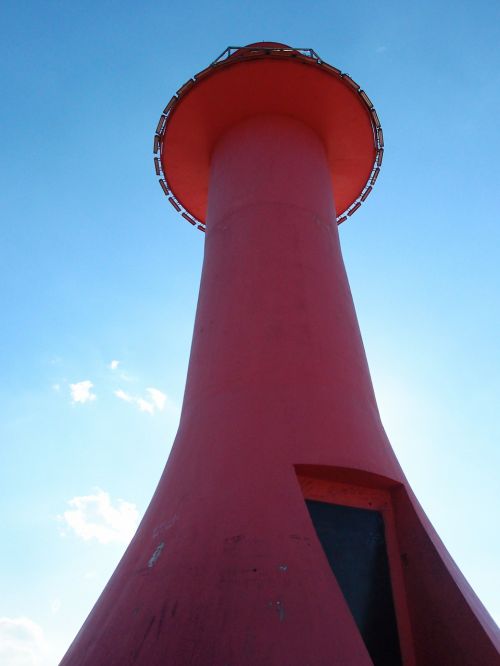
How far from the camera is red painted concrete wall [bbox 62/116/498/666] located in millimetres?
3338

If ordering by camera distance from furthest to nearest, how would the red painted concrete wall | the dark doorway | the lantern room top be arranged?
the lantern room top, the dark doorway, the red painted concrete wall

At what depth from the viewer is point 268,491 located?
404 cm

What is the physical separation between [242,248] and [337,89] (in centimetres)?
352

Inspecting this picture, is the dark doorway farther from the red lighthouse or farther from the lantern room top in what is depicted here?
the lantern room top

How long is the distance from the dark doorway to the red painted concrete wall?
0.15 metres

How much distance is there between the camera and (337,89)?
798 cm

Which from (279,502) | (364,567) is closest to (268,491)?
(279,502)

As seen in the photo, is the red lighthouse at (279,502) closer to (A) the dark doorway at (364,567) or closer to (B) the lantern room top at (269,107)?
(A) the dark doorway at (364,567)

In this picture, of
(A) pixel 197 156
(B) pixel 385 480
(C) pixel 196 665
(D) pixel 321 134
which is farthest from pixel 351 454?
(A) pixel 197 156

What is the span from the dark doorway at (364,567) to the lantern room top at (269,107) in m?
6.10

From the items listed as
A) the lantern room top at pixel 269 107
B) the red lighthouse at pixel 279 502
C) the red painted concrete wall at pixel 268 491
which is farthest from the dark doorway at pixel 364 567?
the lantern room top at pixel 269 107

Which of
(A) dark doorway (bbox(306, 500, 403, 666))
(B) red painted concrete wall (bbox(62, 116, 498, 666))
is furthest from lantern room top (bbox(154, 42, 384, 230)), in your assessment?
(A) dark doorway (bbox(306, 500, 403, 666))

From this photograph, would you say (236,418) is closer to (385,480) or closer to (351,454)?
(351,454)

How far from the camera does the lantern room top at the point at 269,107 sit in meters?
7.76
